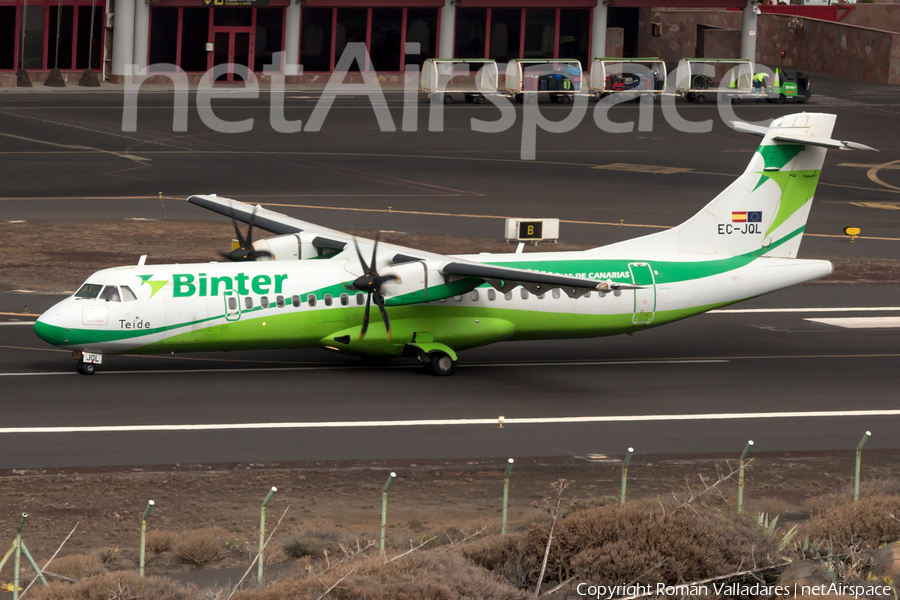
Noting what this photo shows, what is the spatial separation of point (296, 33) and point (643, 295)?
61520 mm

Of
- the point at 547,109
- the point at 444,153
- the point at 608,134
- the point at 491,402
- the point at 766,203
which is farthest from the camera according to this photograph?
the point at 547,109

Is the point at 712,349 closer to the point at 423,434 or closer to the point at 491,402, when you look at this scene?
the point at 491,402

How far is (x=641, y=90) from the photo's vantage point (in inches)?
3396

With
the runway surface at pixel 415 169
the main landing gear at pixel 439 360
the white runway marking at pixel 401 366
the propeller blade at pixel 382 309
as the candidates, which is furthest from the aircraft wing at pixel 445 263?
the runway surface at pixel 415 169

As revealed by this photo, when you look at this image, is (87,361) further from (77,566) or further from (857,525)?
(857,525)

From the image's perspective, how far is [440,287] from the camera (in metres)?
31.4

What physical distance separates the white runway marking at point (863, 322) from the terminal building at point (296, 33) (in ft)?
185

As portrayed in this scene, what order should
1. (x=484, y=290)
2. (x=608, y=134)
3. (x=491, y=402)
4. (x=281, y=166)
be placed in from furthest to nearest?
(x=608, y=134), (x=281, y=166), (x=484, y=290), (x=491, y=402)

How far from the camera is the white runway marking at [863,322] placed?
39.1 metres

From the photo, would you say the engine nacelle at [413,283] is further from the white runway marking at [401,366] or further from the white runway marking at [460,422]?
the white runway marking at [460,422]

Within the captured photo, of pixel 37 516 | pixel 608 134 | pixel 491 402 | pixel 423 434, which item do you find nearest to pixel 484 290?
pixel 491 402

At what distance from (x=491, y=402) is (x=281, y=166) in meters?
35.9

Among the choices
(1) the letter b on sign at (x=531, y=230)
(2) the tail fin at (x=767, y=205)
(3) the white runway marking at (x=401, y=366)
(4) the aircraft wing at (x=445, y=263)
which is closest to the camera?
(4) the aircraft wing at (x=445, y=263)

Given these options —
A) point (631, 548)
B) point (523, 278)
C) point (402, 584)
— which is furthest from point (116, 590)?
point (523, 278)
